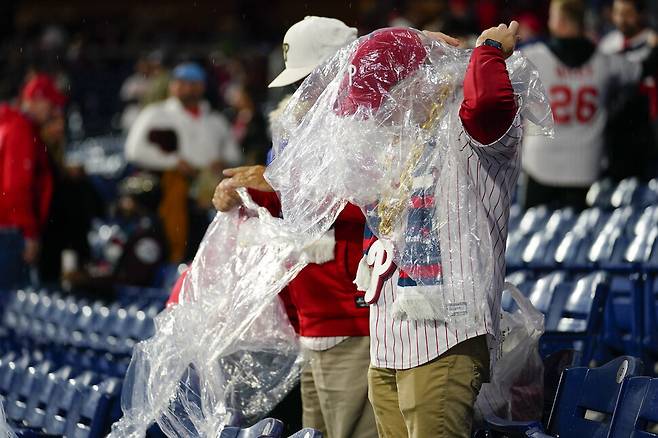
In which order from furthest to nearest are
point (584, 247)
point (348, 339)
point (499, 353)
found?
point (584, 247) < point (348, 339) < point (499, 353)

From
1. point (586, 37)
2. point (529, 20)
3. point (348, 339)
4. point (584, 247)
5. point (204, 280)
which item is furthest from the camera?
point (529, 20)

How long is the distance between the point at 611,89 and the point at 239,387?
12.7ft

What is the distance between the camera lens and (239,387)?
3838 millimetres

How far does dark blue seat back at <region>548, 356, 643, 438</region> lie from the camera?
3.25 m

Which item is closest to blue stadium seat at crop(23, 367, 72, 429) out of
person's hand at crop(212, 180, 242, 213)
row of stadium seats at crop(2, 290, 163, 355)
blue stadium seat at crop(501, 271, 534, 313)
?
row of stadium seats at crop(2, 290, 163, 355)

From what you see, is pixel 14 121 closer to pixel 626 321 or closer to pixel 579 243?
pixel 579 243

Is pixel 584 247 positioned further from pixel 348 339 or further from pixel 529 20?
pixel 529 20

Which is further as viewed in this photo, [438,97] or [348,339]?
[348,339]

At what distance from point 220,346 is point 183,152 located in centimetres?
587

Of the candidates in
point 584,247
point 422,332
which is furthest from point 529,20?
point 422,332

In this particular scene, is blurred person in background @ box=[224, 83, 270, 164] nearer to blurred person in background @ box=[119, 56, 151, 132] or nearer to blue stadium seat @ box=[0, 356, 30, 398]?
blurred person in background @ box=[119, 56, 151, 132]

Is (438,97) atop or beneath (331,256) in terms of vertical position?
atop

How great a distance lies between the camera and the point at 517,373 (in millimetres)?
3555

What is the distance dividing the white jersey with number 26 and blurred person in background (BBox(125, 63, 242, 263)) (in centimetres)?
317
